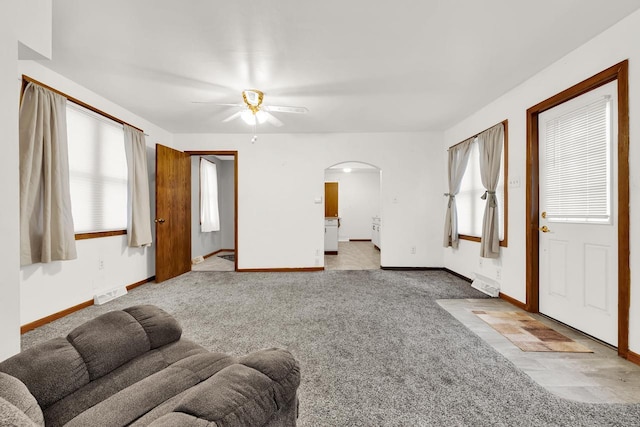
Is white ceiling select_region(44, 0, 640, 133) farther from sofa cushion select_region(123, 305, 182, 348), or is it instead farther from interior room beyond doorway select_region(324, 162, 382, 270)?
interior room beyond doorway select_region(324, 162, 382, 270)

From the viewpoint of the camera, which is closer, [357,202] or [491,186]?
[491,186]

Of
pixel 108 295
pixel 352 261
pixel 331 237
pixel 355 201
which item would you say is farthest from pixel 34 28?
pixel 355 201

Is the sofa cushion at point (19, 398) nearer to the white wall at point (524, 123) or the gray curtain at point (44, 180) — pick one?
the gray curtain at point (44, 180)

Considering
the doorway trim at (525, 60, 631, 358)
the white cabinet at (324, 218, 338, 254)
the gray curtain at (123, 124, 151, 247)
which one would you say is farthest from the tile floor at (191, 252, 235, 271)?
the doorway trim at (525, 60, 631, 358)

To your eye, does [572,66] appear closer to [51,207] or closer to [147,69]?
[147,69]

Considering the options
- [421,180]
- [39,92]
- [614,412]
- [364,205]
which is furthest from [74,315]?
[364,205]

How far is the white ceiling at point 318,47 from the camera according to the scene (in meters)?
1.90

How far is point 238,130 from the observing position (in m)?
4.68

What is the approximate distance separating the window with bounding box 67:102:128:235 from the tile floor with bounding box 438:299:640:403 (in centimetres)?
433

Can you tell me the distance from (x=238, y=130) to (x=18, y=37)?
3.17m

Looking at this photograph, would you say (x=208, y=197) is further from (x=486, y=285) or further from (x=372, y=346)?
(x=486, y=285)

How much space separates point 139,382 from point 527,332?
2933mm

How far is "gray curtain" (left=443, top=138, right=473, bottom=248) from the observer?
4.32 metres

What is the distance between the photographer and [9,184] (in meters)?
1.55
